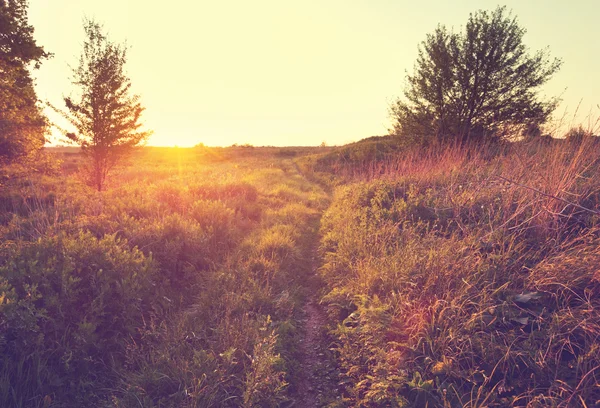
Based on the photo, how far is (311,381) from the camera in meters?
3.37

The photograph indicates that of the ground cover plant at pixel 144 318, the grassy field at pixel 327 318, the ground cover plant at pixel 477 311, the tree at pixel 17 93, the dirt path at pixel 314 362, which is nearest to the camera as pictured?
the ground cover plant at pixel 477 311

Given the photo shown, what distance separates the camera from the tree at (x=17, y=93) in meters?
11.2

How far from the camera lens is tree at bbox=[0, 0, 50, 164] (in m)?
11.2

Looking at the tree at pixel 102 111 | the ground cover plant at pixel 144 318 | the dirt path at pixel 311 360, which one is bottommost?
the dirt path at pixel 311 360

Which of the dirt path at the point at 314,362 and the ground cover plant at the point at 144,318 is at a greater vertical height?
the ground cover plant at the point at 144,318

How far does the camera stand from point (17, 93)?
13.1 metres

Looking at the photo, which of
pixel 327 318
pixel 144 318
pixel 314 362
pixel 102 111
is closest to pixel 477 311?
pixel 314 362

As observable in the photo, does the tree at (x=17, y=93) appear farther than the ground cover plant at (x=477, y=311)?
Yes

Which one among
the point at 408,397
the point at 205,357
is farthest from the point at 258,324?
the point at 408,397

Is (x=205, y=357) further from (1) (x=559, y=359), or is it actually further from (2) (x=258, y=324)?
(1) (x=559, y=359)

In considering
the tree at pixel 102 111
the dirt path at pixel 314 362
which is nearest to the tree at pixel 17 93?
the tree at pixel 102 111

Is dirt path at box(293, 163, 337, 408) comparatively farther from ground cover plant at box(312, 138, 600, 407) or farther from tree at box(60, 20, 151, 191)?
tree at box(60, 20, 151, 191)

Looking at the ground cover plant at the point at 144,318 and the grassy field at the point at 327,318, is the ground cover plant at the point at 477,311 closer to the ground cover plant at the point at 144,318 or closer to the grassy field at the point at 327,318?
the grassy field at the point at 327,318

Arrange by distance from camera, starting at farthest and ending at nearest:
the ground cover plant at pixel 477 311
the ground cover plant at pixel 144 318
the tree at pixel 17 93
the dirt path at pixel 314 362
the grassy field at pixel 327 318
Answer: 1. the tree at pixel 17 93
2. the dirt path at pixel 314 362
3. the ground cover plant at pixel 144 318
4. the grassy field at pixel 327 318
5. the ground cover plant at pixel 477 311
